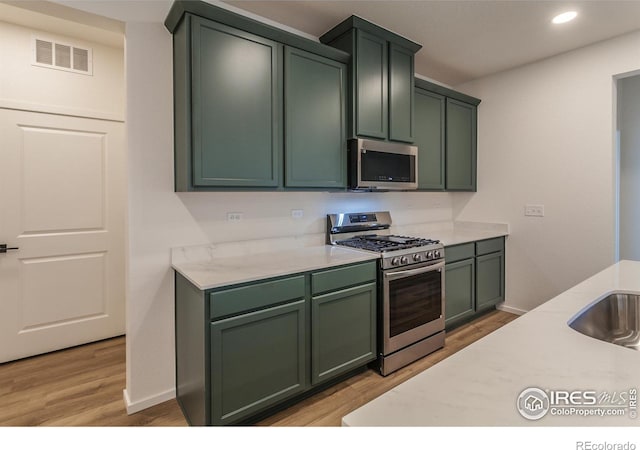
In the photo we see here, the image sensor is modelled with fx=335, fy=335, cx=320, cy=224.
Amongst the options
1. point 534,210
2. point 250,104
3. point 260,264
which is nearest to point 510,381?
point 260,264

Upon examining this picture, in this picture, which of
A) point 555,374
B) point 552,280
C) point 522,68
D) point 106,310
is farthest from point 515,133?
point 106,310

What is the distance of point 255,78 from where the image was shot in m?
2.18

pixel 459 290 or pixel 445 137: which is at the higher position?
pixel 445 137

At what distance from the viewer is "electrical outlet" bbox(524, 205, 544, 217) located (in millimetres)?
3537

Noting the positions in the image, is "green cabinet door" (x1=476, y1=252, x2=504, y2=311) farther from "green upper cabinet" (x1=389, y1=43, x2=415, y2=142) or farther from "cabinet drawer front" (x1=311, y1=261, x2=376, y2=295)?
"cabinet drawer front" (x1=311, y1=261, x2=376, y2=295)

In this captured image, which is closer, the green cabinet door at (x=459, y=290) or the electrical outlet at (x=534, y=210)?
the green cabinet door at (x=459, y=290)

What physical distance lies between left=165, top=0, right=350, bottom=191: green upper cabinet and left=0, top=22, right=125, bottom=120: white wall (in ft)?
4.55

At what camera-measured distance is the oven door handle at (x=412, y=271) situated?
8.10 feet

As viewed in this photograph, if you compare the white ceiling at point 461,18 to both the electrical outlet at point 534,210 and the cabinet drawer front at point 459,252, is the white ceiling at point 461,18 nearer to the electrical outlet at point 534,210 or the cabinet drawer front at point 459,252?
the electrical outlet at point 534,210

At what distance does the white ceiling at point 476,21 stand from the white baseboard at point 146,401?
2.70 m

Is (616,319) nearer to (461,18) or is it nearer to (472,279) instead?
(472,279)

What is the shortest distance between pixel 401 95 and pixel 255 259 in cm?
192

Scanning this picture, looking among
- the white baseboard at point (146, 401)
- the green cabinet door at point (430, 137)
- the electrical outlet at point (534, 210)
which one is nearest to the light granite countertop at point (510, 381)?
the white baseboard at point (146, 401)

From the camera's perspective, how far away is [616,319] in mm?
1420
